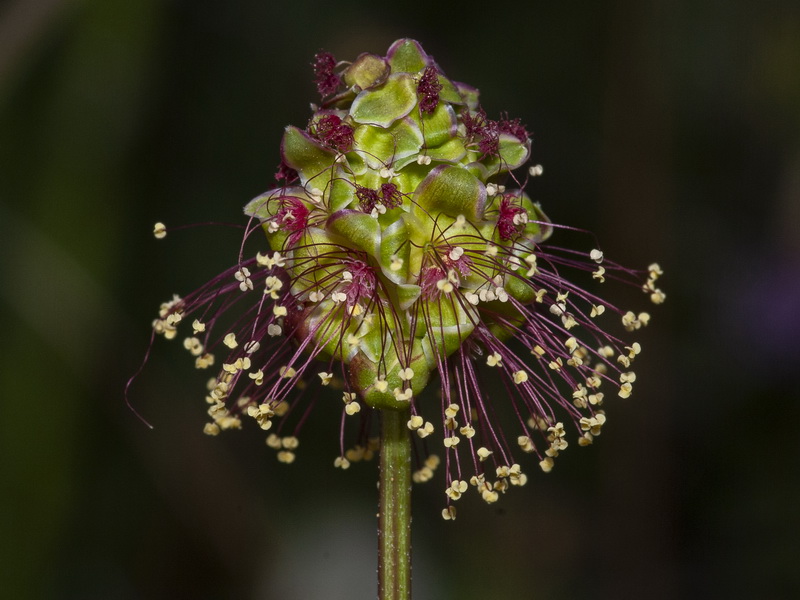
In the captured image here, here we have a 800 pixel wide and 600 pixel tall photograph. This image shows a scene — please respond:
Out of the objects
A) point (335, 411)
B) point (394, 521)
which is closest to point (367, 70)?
point (394, 521)

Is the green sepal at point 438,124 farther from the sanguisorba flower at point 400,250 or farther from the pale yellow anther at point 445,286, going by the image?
the pale yellow anther at point 445,286

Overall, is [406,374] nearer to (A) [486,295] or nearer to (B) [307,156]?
(A) [486,295]

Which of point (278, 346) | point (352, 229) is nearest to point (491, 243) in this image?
point (352, 229)

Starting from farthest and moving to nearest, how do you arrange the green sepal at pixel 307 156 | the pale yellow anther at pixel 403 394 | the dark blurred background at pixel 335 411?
the dark blurred background at pixel 335 411, the green sepal at pixel 307 156, the pale yellow anther at pixel 403 394

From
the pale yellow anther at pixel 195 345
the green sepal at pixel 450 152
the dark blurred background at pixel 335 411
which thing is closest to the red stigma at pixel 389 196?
the green sepal at pixel 450 152

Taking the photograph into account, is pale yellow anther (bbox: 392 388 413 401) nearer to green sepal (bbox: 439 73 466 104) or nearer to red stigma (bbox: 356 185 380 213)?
red stigma (bbox: 356 185 380 213)
